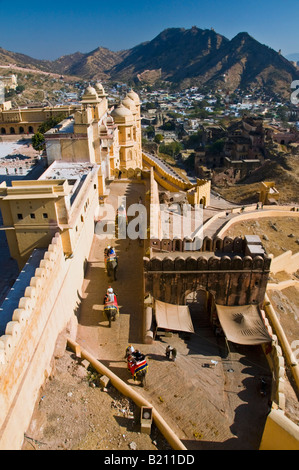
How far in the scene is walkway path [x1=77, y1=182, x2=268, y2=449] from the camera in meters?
9.98

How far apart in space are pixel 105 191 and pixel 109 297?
42.8 ft

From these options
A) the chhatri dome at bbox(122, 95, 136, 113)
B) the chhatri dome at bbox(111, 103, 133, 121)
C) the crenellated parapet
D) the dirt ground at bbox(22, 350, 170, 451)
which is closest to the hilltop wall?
the crenellated parapet

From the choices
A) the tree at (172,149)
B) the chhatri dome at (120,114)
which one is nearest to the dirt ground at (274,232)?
the chhatri dome at (120,114)

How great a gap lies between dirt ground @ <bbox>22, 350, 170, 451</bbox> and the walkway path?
0.94 metres

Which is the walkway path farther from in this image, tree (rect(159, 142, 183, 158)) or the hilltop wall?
tree (rect(159, 142, 183, 158))

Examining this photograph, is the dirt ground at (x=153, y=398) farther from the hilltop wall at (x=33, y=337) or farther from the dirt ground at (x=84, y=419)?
the hilltop wall at (x=33, y=337)

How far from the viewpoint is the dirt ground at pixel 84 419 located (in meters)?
8.88

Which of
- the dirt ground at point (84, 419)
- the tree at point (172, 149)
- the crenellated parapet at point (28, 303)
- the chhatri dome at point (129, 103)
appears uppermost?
the chhatri dome at point (129, 103)

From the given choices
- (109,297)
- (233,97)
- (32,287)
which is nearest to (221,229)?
(109,297)

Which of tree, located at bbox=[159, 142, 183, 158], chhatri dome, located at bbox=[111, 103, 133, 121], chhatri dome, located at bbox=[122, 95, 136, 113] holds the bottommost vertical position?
tree, located at bbox=[159, 142, 183, 158]

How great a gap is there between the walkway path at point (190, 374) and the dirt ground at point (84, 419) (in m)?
0.94

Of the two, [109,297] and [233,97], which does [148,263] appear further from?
[233,97]

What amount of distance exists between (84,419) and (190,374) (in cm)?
388

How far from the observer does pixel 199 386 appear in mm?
11250
